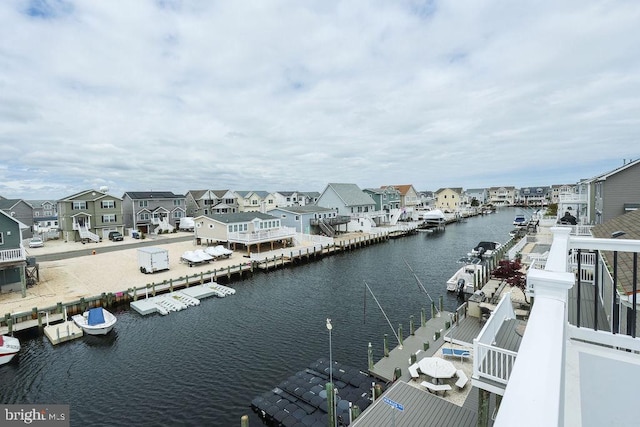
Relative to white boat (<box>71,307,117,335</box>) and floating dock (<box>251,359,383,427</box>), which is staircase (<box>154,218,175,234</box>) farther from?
floating dock (<box>251,359,383,427</box>)

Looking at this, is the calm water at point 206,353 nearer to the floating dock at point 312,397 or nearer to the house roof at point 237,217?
the floating dock at point 312,397

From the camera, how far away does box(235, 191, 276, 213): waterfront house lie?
2965 inches

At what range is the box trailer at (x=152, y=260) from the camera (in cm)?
2905

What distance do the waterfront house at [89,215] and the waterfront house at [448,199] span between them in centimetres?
9087

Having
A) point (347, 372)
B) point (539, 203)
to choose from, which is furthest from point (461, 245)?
point (539, 203)

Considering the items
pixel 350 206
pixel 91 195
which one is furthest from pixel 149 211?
pixel 350 206

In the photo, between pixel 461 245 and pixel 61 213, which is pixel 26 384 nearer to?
pixel 61 213

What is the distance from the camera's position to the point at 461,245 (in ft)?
161

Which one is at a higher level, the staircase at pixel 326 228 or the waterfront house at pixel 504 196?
the waterfront house at pixel 504 196

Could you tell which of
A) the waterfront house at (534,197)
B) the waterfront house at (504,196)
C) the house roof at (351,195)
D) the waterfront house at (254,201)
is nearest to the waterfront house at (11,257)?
the house roof at (351,195)

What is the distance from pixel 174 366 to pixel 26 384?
6150 mm

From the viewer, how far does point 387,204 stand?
74.4 meters

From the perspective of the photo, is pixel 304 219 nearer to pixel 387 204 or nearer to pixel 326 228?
pixel 326 228

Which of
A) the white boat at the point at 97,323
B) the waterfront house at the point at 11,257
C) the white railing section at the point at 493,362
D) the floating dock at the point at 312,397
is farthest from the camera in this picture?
the waterfront house at the point at 11,257
